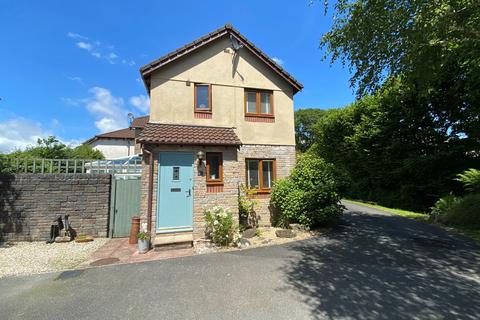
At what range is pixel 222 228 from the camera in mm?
7957

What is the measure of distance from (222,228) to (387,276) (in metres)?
4.64

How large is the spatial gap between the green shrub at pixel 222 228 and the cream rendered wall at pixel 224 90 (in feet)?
12.6

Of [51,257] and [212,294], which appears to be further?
[51,257]

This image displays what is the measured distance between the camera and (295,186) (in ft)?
32.3

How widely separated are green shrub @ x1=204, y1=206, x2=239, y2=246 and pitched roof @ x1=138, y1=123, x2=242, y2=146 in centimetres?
264

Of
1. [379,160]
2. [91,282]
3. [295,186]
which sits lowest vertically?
[91,282]

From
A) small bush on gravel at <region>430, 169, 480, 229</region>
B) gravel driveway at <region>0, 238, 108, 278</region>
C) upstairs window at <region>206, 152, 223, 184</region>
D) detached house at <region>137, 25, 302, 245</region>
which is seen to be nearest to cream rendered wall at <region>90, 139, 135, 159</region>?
detached house at <region>137, 25, 302, 245</region>

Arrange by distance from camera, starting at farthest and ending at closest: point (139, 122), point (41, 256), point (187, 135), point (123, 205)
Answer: point (139, 122)
point (123, 205)
point (187, 135)
point (41, 256)

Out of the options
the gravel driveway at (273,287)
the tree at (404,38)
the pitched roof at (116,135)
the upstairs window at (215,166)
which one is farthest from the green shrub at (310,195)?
the pitched roof at (116,135)

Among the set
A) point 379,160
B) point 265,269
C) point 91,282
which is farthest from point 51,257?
point 379,160

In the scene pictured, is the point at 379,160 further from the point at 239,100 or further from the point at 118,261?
the point at 118,261

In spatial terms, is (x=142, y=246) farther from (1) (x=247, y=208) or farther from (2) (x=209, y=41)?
(2) (x=209, y=41)

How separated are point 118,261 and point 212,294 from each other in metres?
3.51

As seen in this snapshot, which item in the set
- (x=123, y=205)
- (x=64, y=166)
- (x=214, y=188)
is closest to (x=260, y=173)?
(x=214, y=188)
